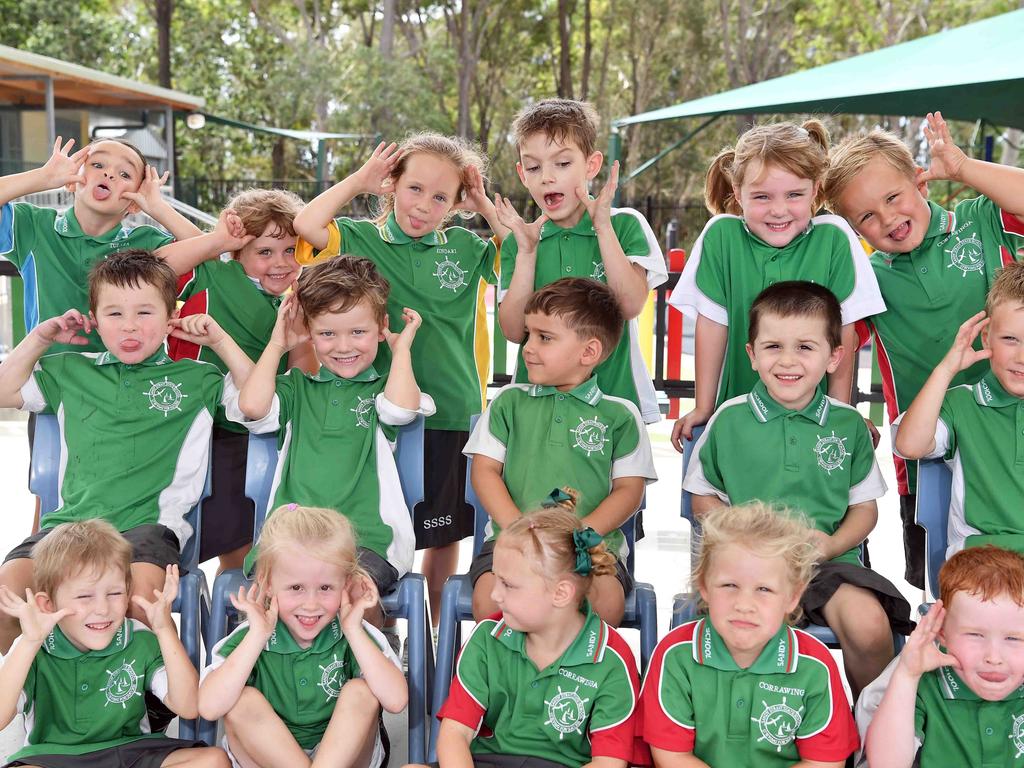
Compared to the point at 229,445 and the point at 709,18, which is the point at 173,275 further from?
the point at 709,18

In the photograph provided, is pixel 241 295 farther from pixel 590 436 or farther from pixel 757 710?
pixel 757 710

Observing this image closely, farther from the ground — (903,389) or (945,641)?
(903,389)

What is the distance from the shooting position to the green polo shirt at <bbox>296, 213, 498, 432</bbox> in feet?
10.3

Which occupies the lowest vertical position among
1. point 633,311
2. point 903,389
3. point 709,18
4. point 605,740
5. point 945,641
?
point 605,740

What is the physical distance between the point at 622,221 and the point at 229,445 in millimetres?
1314

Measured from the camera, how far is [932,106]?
8805 millimetres

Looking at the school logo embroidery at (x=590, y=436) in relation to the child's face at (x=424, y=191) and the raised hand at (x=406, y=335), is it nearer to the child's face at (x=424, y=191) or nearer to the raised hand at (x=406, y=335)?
the raised hand at (x=406, y=335)

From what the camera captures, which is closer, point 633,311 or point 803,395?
point 803,395

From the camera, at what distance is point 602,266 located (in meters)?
2.99

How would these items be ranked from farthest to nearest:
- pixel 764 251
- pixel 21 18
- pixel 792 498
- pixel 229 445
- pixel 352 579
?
pixel 21 18 < pixel 229 445 < pixel 764 251 < pixel 792 498 < pixel 352 579

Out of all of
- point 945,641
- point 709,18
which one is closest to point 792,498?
point 945,641

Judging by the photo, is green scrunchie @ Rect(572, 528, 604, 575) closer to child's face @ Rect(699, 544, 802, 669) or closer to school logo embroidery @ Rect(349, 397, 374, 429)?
child's face @ Rect(699, 544, 802, 669)

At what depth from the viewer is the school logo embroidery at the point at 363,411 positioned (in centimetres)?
275

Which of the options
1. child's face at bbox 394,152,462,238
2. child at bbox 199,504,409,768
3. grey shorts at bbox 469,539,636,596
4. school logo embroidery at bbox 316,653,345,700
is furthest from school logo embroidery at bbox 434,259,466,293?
school logo embroidery at bbox 316,653,345,700
